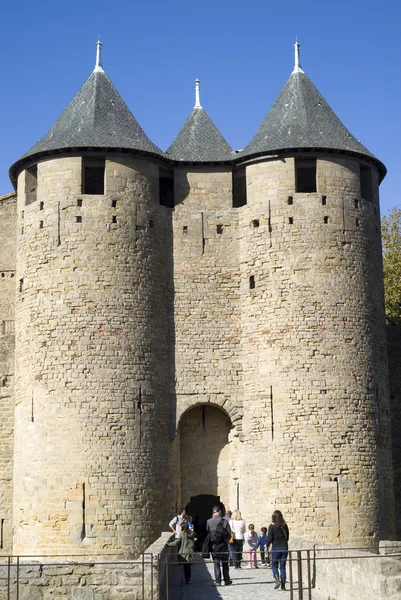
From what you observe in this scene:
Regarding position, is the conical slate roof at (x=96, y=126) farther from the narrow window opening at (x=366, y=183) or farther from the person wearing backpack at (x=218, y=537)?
the person wearing backpack at (x=218, y=537)

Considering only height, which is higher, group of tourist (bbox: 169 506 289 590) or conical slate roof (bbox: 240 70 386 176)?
conical slate roof (bbox: 240 70 386 176)

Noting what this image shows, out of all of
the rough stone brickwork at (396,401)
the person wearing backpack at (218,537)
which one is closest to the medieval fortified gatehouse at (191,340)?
the rough stone brickwork at (396,401)

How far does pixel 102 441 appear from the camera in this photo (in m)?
23.3

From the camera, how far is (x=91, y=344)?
23.7 meters

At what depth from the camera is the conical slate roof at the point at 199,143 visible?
2614 cm

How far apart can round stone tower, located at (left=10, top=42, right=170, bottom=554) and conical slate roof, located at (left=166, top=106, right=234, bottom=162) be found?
1.01 meters

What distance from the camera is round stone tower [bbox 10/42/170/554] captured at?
75.5 feet

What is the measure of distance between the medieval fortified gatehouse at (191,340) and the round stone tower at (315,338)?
46 mm

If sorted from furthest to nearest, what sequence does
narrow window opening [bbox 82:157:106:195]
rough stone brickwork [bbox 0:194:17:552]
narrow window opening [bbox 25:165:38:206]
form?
narrow window opening [bbox 82:157:106:195], narrow window opening [bbox 25:165:38:206], rough stone brickwork [bbox 0:194:17:552]

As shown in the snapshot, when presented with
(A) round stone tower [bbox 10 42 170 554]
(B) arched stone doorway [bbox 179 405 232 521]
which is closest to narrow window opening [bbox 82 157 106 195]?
(A) round stone tower [bbox 10 42 170 554]

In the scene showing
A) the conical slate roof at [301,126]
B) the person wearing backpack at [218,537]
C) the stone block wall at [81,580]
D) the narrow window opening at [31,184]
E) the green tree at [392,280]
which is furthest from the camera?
the green tree at [392,280]

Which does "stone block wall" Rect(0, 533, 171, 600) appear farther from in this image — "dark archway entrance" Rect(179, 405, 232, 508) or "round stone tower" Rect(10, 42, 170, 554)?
"dark archway entrance" Rect(179, 405, 232, 508)

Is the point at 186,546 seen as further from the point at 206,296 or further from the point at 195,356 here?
the point at 206,296

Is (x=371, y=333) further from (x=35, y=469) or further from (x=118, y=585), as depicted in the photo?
(x=118, y=585)
